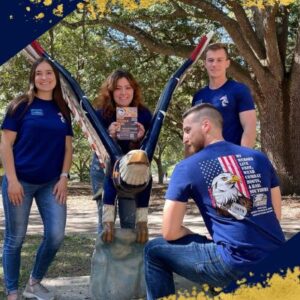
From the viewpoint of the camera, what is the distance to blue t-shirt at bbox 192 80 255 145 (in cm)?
372

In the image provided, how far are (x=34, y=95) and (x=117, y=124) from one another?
1.91ft

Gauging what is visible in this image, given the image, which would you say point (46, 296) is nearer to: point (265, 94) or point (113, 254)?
point (113, 254)

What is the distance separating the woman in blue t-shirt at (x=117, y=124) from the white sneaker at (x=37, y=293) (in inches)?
23.0

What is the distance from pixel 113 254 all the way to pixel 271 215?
1.43m

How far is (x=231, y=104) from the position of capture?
12.2ft

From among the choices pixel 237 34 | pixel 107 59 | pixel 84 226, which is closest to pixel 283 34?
pixel 237 34

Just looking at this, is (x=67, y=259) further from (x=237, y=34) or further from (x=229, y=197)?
(x=237, y=34)

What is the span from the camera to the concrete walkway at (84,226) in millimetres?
4191

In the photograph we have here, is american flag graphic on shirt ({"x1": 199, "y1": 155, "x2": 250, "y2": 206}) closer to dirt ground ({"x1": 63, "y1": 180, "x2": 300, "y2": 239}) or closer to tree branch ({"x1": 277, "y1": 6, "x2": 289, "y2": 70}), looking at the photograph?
dirt ground ({"x1": 63, "y1": 180, "x2": 300, "y2": 239})

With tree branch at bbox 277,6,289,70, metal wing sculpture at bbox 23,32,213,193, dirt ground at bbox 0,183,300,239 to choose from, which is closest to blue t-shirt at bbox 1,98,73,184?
metal wing sculpture at bbox 23,32,213,193

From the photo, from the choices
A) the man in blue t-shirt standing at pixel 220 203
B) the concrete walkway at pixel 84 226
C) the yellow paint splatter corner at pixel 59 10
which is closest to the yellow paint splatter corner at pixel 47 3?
the yellow paint splatter corner at pixel 59 10

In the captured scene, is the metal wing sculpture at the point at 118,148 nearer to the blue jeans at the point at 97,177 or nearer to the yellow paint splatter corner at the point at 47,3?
the blue jeans at the point at 97,177

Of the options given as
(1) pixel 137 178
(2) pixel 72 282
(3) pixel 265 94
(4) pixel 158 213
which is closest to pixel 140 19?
(3) pixel 265 94

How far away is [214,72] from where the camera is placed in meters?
3.77
